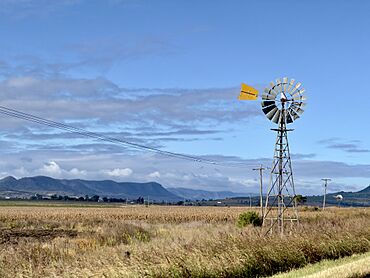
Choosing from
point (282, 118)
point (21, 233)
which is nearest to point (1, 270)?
point (282, 118)

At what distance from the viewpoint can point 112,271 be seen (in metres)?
16.8

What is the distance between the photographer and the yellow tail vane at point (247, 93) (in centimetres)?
3650

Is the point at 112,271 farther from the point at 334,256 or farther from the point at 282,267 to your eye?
the point at 334,256

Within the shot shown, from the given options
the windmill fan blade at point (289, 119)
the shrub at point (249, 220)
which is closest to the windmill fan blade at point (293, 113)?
the windmill fan blade at point (289, 119)

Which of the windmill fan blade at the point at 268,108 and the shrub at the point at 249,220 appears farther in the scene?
the shrub at the point at 249,220

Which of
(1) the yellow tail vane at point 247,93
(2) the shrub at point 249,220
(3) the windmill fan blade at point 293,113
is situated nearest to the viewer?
(1) the yellow tail vane at point 247,93

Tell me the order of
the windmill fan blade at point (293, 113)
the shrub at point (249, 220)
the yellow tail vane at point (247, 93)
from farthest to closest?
the shrub at point (249, 220) < the windmill fan blade at point (293, 113) < the yellow tail vane at point (247, 93)

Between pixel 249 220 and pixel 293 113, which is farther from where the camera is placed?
pixel 249 220

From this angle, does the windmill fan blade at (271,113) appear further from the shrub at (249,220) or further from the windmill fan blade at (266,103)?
the shrub at (249,220)

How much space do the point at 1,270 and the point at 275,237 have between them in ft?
31.8

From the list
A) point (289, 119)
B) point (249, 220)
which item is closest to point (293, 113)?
point (289, 119)

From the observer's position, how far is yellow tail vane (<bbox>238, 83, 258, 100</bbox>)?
36500mm

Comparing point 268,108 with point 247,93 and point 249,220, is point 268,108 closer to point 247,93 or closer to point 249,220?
point 247,93

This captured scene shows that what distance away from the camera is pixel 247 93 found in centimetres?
3662
